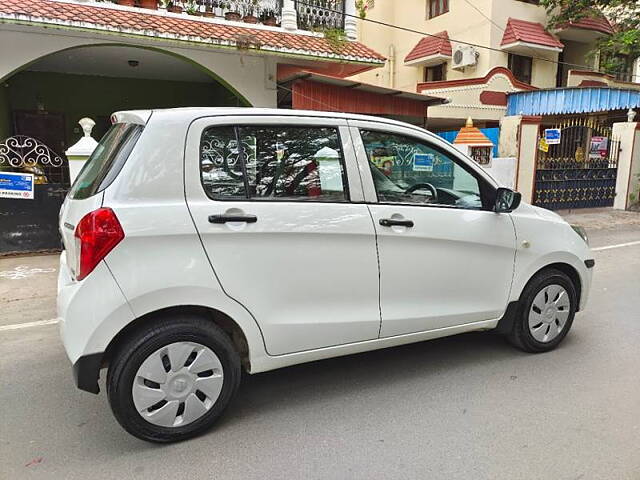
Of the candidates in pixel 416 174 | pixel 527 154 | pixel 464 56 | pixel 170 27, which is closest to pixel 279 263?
pixel 416 174

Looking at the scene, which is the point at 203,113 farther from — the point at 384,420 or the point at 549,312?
the point at 549,312

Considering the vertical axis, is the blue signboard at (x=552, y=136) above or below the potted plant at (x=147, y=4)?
below

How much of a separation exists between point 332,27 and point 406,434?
9430 mm

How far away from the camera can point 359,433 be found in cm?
278

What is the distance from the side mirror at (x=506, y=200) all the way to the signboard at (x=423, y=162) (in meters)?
0.52

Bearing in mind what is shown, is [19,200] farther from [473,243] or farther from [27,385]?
[473,243]

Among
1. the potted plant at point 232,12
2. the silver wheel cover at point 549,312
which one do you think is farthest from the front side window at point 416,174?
the potted plant at point 232,12

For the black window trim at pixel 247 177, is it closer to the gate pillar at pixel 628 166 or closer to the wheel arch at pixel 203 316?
the wheel arch at pixel 203 316

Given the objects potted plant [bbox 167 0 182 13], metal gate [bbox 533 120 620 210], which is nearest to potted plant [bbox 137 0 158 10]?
potted plant [bbox 167 0 182 13]

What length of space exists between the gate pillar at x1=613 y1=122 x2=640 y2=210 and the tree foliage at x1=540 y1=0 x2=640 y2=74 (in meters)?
3.18

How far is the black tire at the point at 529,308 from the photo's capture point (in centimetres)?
368

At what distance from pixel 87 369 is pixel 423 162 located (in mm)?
2359

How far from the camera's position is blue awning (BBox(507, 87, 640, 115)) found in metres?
14.1

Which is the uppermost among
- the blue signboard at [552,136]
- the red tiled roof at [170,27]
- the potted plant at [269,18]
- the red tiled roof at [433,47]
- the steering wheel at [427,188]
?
the red tiled roof at [433,47]
